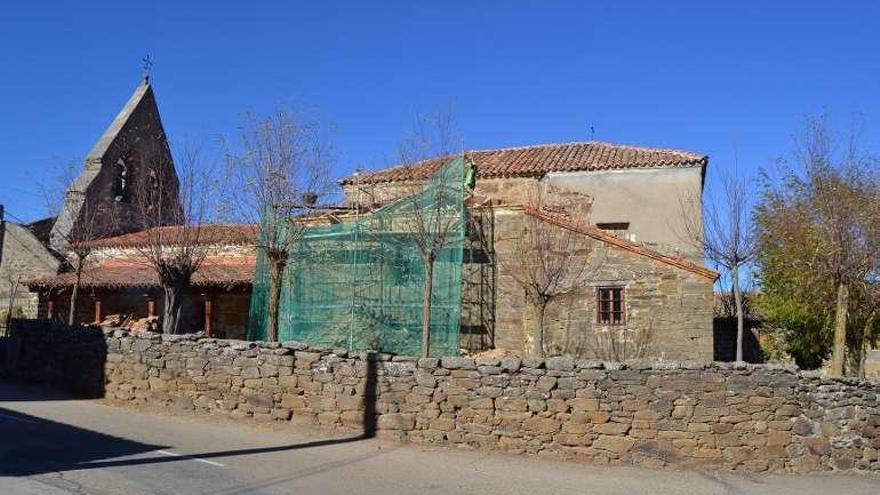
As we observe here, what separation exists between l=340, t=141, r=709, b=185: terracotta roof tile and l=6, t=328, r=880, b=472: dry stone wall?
8.20m

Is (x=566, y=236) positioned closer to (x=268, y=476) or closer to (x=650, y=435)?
(x=650, y=435)

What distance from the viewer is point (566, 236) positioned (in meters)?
16.5

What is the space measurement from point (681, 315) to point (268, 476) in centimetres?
1001

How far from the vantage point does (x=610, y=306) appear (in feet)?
53.6

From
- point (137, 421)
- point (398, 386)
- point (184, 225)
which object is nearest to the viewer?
point (398, 386)

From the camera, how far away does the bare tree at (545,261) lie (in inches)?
609

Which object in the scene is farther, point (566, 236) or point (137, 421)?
point (566, 236)

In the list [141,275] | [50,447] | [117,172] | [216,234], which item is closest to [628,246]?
[216,234]

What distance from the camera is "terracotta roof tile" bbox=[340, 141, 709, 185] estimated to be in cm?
2172

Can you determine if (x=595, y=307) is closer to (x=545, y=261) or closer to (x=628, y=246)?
(x=628, y=246)

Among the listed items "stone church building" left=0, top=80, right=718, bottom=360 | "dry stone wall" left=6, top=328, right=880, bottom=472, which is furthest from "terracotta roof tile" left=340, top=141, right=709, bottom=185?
"dry stone wall" left=6, top=328, right=880, bottom=472

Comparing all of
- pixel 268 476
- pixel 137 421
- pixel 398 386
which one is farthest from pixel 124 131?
pixel 268 476

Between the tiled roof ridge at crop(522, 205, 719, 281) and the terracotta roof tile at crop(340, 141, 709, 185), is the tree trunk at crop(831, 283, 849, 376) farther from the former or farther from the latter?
the terracotta roof tile at crop(340, 141, 709, 185)

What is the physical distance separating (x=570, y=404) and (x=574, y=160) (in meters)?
13.1
